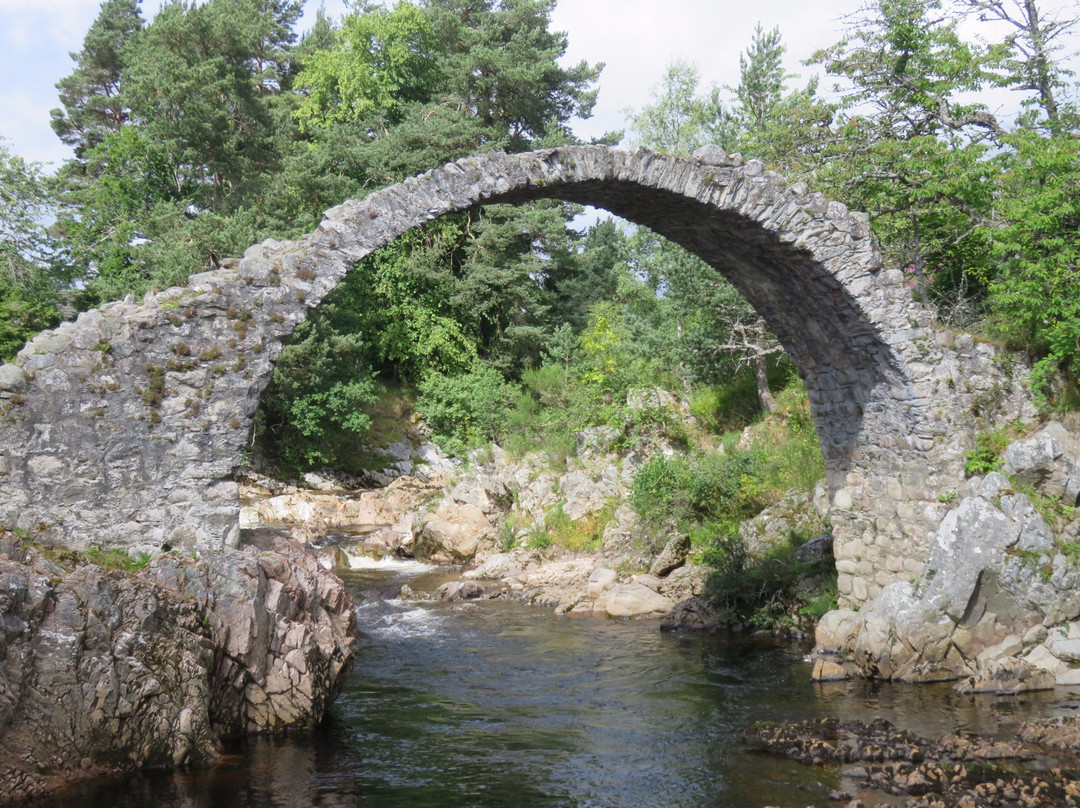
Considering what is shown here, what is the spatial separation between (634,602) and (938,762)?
243 inches

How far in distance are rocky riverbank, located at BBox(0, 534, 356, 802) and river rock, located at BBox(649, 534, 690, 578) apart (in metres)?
6.67

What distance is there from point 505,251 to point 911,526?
1971 cm

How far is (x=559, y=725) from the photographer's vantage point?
7.40 m

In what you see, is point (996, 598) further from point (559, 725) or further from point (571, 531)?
point (571, 531)

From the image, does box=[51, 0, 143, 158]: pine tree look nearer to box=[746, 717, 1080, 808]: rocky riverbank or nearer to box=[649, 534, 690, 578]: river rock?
box=[649, 534, 690, 578]: river rock

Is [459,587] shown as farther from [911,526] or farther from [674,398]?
[911,526]

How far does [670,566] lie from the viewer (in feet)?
41.9

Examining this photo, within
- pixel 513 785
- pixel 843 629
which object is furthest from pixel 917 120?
pixel 513 785

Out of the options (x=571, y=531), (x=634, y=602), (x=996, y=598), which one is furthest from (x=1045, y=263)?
(x=571, y=531)

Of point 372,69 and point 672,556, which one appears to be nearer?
→ point 672,556

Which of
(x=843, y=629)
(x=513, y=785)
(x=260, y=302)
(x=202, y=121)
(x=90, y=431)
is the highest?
(x=202, y=121)

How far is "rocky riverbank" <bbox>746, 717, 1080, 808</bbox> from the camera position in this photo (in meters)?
5.32

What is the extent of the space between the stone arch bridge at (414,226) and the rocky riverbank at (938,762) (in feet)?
8.78

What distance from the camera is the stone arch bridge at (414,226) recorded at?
247 inches
